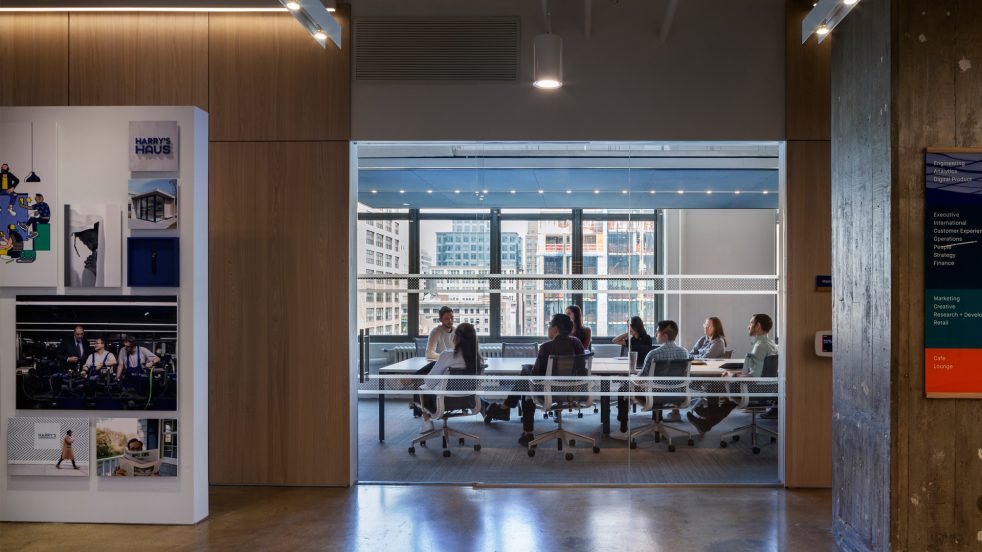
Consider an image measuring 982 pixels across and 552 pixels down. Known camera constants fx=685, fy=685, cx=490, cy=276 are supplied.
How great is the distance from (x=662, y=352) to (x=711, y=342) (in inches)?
16.4

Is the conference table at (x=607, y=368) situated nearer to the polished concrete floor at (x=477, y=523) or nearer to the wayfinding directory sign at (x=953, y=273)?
the polished concrete floor at (x=477, y=523)

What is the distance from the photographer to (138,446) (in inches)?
181

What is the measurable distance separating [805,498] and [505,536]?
97.2 inches

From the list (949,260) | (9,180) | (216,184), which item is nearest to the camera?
(949,260)

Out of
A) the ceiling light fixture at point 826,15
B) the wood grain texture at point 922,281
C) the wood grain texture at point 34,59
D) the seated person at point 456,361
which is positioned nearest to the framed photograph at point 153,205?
the wood grain texture at point 34,59

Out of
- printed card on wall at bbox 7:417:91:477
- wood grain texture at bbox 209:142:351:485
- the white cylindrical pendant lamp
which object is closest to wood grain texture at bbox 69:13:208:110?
wood grain texture at bbox 209:142:351:485

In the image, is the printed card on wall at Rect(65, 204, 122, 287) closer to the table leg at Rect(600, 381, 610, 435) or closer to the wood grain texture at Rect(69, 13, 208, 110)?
the wood grain texture at Rect(69, 13, 208, 110)

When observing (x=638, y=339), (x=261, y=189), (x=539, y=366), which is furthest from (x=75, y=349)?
(x=638, y=339)

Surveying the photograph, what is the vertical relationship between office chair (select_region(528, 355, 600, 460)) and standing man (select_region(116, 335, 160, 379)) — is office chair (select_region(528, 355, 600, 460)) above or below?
below

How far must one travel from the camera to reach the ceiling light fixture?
346 cm

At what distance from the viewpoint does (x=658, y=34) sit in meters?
5.57

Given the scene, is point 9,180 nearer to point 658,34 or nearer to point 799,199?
point 658,34

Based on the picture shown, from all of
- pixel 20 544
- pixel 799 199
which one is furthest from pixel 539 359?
pixel 20 544

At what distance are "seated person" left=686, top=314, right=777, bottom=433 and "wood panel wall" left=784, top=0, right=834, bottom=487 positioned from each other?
184 millimetres
